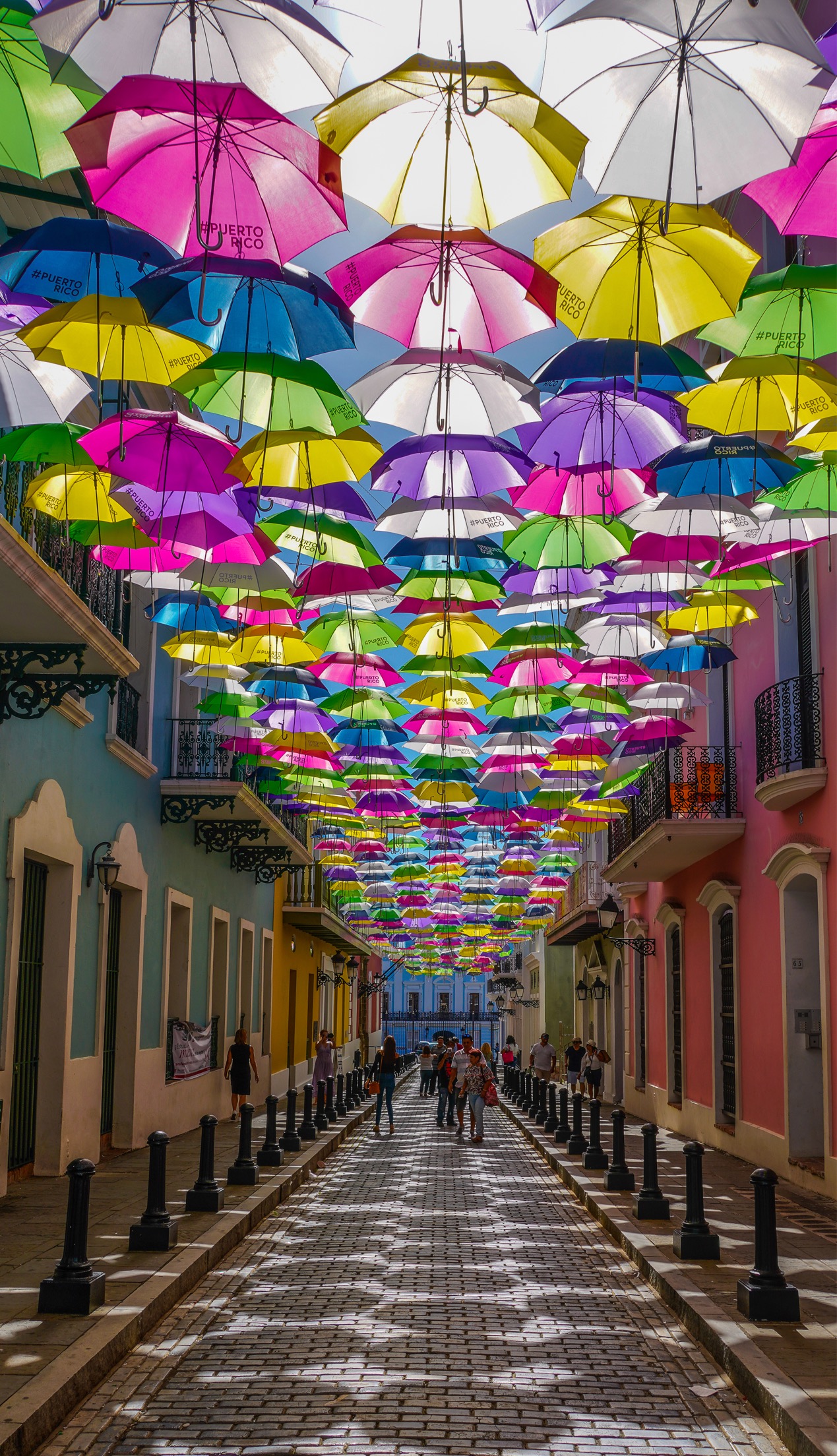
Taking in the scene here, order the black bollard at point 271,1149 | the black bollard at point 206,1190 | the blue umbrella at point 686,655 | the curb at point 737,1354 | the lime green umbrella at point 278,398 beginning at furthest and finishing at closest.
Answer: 1. the black bollard at point 271,1149
2. the blue umbrella at point 686,655
3. the black bollard at point 206,1190
4. the lime green umbrella at point 278,398
5. the curb at point 737,1354

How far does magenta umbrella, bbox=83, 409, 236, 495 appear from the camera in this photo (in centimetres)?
858

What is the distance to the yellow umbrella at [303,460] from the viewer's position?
8438mm

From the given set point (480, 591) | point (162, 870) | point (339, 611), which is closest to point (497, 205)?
point (480, 591)

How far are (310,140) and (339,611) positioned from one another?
258 inches

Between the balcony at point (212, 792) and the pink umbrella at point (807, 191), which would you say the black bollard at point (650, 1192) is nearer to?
the balcony at point (212, 792)

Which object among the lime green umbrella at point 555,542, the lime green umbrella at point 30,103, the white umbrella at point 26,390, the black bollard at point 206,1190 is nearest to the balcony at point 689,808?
the lime green umbrella at point 555,542

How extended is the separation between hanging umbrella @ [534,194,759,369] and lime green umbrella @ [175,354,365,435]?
1.55m

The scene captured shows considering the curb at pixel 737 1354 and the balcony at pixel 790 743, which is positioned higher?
the balcony at pixel 790 743

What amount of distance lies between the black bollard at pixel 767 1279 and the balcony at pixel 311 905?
2479 centimetres

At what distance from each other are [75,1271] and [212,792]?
11761 mm

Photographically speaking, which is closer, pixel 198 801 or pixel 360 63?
pixel 360 63

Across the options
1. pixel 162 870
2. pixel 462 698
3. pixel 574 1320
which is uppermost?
pixel 462 698

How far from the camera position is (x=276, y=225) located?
6.37m

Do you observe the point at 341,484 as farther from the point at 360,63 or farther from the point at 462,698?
the point at 462,698
